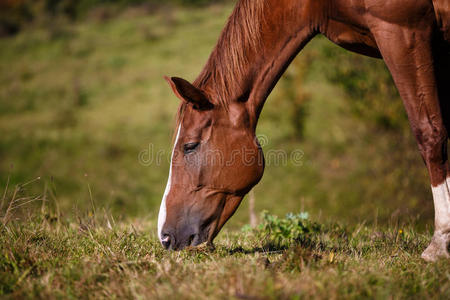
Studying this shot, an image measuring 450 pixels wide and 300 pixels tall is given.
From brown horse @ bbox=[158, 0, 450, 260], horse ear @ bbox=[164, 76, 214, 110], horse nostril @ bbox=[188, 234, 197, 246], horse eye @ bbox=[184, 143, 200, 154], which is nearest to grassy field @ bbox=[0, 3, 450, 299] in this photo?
horse nostril @ bbox=[188, 234, 197, 246]

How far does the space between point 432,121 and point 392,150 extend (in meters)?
6.91

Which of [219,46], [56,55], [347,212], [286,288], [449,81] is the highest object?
[56,55]

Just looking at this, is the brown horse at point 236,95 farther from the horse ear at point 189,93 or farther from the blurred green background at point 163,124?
the blurred green background at point 163,124

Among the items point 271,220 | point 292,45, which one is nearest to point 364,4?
point 292,45

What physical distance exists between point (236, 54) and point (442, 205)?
6.14 feet

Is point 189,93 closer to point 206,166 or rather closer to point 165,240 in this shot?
point 206,166

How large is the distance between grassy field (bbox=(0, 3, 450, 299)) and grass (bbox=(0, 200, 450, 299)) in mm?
12

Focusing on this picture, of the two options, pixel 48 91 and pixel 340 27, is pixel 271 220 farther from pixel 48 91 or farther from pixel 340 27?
pixel 48 91

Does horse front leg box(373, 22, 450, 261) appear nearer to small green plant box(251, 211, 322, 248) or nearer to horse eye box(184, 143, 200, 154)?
small green plant box(251, 211, 322, 248)

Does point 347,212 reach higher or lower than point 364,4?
lower

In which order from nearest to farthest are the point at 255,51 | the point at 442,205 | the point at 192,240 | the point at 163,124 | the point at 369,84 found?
the point at 442,205, the point at 192,240, the point at 255,51, the point at 369,84, the point at 163,124

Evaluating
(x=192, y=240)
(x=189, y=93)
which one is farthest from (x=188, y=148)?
(x=192, y=240)

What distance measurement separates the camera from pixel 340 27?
2.94 m

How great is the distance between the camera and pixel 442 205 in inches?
96.4
